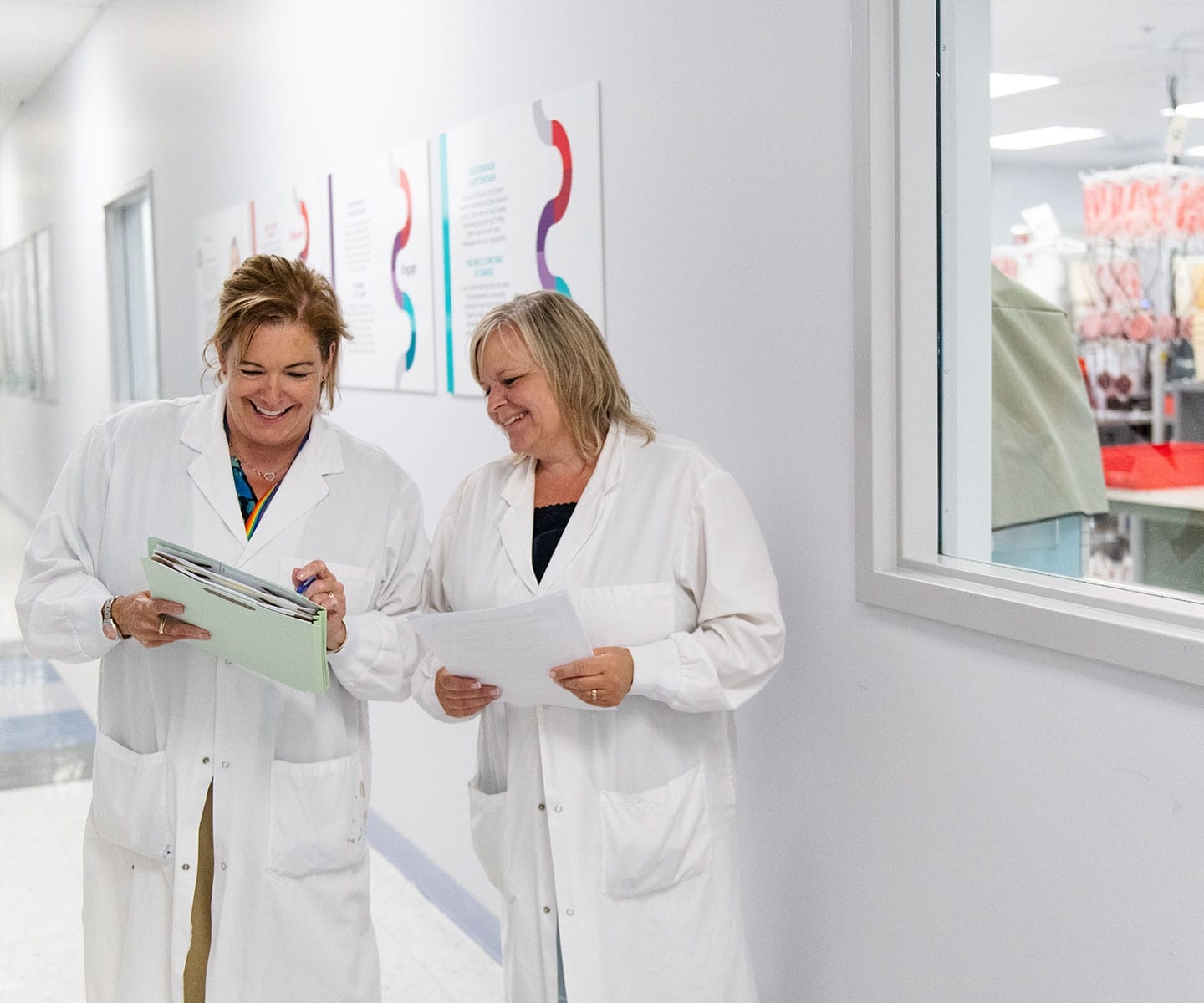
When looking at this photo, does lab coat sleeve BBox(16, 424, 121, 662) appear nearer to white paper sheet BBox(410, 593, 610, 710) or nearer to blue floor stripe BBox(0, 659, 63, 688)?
white paper sheet BBox(410, 593, 610, 710)

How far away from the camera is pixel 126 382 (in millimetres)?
7109

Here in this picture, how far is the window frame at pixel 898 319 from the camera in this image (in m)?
1.86

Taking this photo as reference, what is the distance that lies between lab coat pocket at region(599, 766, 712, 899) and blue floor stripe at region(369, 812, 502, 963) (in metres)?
1.16

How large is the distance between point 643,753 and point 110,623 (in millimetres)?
794

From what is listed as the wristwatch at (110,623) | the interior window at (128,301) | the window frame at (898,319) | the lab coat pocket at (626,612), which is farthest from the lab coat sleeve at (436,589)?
the interior window at (128,301)

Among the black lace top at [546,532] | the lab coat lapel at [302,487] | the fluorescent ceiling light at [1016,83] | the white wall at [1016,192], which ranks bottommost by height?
the black lace top at [546,532]

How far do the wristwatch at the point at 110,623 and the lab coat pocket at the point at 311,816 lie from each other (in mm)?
298

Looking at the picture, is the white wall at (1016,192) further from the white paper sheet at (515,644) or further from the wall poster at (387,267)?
the wall poster at (387,267)

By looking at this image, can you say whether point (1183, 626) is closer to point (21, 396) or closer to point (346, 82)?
point (346, 82)

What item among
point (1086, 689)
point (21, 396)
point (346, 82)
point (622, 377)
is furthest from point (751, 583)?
point (21, 396)

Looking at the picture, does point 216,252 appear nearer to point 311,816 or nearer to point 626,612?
point 311,816

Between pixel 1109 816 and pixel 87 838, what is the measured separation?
4.97ft

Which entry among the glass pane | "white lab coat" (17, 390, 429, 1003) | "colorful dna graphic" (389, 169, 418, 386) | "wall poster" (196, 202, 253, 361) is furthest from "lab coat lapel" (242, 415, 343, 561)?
"wall poster" (196, 202, 253, 361)

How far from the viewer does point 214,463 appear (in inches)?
78.0
